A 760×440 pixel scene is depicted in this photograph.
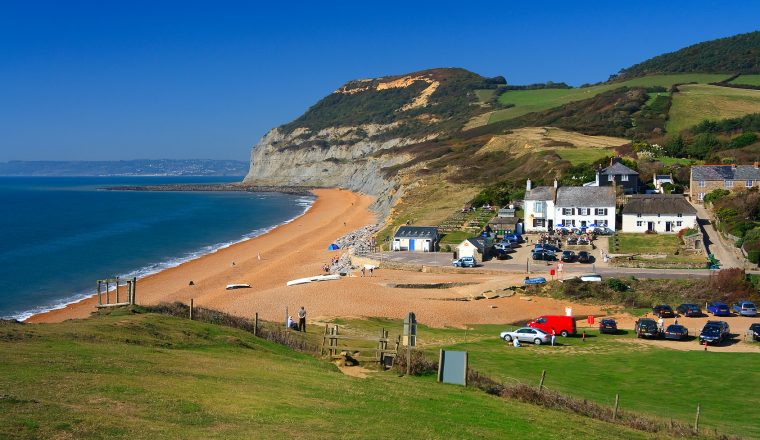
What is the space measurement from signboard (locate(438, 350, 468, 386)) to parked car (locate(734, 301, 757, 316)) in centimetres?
2261

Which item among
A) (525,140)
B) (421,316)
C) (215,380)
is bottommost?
(421,316)

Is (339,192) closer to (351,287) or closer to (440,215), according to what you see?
(440,215)

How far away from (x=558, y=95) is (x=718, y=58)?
39.3 metres

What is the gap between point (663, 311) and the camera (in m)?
34.5

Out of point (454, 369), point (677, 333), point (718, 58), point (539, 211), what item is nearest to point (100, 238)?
point (539, 211)

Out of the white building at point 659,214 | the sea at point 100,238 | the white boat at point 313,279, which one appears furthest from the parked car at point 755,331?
the sea at point 100,238

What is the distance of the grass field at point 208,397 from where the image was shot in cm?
1142

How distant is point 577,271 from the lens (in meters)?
43.8

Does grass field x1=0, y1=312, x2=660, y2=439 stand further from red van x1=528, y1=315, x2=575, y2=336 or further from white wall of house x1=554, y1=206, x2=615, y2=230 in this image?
white wall of house x1=554, y1=206, x2=615, y2=230

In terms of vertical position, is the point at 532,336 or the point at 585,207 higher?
the point at 585,207

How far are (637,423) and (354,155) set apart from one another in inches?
7168

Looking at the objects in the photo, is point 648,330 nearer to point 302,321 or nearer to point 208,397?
point 302,321

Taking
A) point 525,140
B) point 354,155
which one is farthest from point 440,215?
point 354,155

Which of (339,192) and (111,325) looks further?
(339,192)
